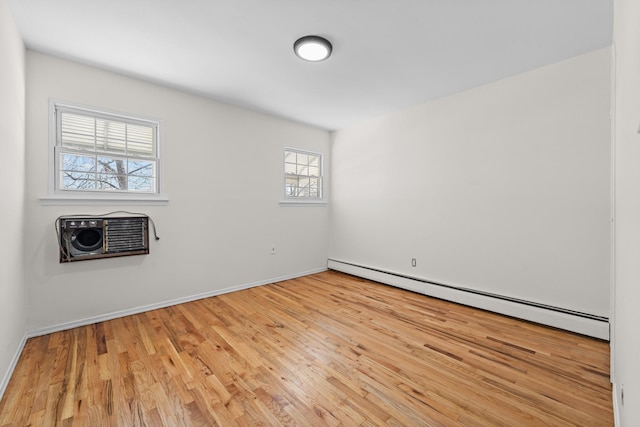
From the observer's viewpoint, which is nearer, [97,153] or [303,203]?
[97,153]

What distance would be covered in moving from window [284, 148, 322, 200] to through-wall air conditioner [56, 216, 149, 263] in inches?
83.0

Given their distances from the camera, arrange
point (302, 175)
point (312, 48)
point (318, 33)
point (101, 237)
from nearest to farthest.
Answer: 1. point (318, 33)
2. point (312, 48)
3. point (101, 237)
4. point (302, 175)

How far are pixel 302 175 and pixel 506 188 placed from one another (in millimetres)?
2957

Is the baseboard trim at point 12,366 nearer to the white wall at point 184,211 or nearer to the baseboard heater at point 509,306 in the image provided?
the white wall at point 184,211

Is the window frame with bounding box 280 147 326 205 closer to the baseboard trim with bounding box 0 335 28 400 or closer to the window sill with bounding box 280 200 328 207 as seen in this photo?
the window sill with bounding box 280 200 328 207

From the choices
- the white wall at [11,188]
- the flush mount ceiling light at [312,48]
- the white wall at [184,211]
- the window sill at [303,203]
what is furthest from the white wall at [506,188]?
the white wall at [11,188]

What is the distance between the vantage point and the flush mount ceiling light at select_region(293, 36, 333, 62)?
227 centimetres

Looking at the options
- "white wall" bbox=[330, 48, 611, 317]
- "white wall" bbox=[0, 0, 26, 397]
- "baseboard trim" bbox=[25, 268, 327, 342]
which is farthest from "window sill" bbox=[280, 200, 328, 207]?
"white wall" bbox=[0, 0, 26, 397]

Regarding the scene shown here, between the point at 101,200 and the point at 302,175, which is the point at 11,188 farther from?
the point at 302,175

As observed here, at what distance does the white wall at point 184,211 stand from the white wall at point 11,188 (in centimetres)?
18

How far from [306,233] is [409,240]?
1720 millimetres

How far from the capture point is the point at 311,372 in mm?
1902

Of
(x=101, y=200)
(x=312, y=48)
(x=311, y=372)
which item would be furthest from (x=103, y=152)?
(x=311, y=372)

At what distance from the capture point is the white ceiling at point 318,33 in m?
1.92
